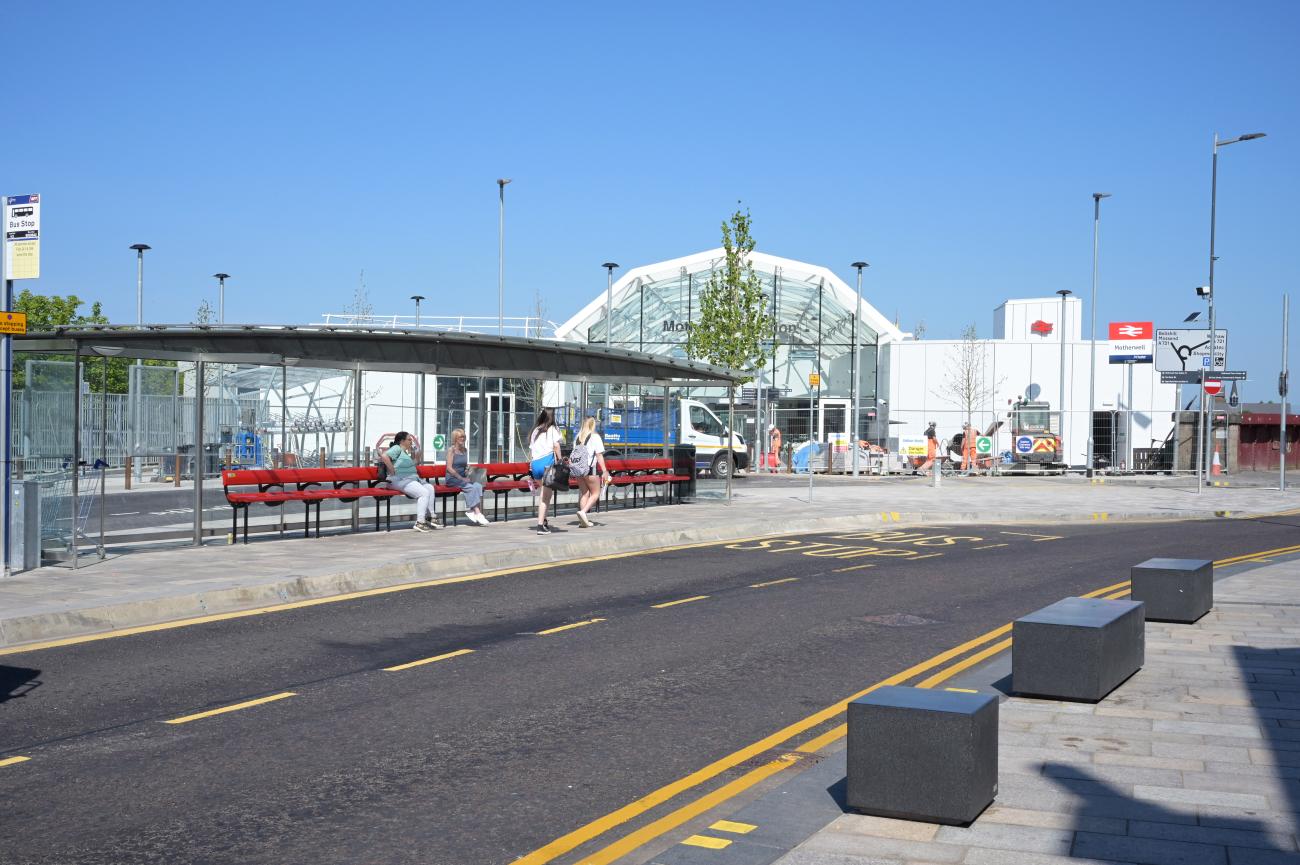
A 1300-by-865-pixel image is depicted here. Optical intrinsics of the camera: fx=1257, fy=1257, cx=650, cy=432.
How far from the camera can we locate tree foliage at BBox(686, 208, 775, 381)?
48.4 metres

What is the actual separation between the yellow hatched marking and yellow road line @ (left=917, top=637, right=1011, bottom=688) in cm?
334

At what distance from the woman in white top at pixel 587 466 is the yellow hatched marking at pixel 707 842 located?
12891 millimetres

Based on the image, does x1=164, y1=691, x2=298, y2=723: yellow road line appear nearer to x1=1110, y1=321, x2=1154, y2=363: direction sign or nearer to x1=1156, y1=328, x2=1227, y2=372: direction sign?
x1=1156, y1=328, x2=1227, y2=372: direction sign

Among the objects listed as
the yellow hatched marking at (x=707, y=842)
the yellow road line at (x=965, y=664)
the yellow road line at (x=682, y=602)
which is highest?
the yellow hatched marking at (x=707, y=842)

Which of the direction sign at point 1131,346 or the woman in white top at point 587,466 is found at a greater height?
the direction sign at point 1131,346

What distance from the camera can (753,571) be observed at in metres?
14.7

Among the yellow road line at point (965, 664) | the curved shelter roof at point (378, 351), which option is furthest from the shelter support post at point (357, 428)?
the yellow road line at point (965, 664)

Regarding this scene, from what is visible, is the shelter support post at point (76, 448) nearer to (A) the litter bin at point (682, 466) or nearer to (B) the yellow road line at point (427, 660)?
(B) the yellow road line at point (427, 660)

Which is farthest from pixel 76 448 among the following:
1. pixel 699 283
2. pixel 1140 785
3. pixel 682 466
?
pixel 699 283

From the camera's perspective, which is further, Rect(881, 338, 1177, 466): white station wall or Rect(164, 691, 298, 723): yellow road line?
Rect(881, 338, 1177, 466): white station wall

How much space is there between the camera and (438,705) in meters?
7.71

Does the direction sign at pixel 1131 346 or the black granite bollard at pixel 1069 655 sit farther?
the direction sign at pixel 1131 346

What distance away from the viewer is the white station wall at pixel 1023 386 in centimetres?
5475

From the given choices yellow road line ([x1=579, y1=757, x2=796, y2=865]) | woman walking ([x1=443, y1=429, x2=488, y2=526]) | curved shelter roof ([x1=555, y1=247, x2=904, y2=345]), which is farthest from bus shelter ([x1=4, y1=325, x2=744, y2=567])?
curved shelter roof ([x1=555, y1=247, x2=904, y2=345])
